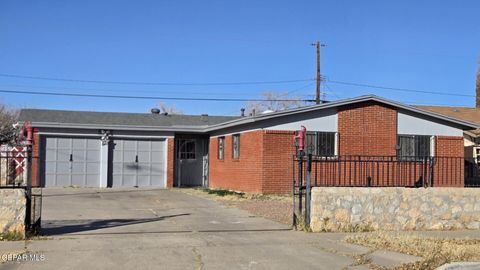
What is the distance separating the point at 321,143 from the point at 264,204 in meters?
5.33

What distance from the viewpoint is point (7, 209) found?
35.1 feet

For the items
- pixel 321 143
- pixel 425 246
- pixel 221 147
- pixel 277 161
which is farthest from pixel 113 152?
pixel 425 246

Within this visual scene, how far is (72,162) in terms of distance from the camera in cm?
2689

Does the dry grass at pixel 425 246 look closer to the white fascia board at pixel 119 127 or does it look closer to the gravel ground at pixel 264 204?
the gravel ground at pixel 264 204

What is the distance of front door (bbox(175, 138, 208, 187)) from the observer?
29.2 m

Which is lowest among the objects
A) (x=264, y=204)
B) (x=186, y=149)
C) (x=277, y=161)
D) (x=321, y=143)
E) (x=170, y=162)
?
(x=264, y=204)

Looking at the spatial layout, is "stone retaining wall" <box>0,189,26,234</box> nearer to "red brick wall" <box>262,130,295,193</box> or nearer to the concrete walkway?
the concrete walkway

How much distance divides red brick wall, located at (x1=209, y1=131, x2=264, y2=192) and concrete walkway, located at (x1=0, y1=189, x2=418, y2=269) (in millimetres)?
5581

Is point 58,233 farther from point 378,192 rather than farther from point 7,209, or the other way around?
point 378,192

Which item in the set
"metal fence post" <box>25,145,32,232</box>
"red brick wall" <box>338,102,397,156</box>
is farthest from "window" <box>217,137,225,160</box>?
"metal fence post" <box>25,145,32,232</box>

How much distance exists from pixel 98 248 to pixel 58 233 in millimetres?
2075

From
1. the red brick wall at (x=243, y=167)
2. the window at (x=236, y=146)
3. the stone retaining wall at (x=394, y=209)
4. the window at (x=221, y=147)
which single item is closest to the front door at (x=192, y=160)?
the red brick wall at (x=243, y=167)

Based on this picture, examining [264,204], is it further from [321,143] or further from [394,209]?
[394,209]

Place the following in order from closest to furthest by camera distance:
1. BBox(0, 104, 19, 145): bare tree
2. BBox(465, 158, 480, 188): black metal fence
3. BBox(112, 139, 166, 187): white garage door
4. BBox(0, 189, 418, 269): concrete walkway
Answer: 1. BBox(0, 189, 418, 269): concrete walkway
2. BBox(465, 158, 480, 188): black metal fence
3. BBox(112, 139, 166, 187): white garage door
4. BBox(0, 104, 19, 145): bare tree
